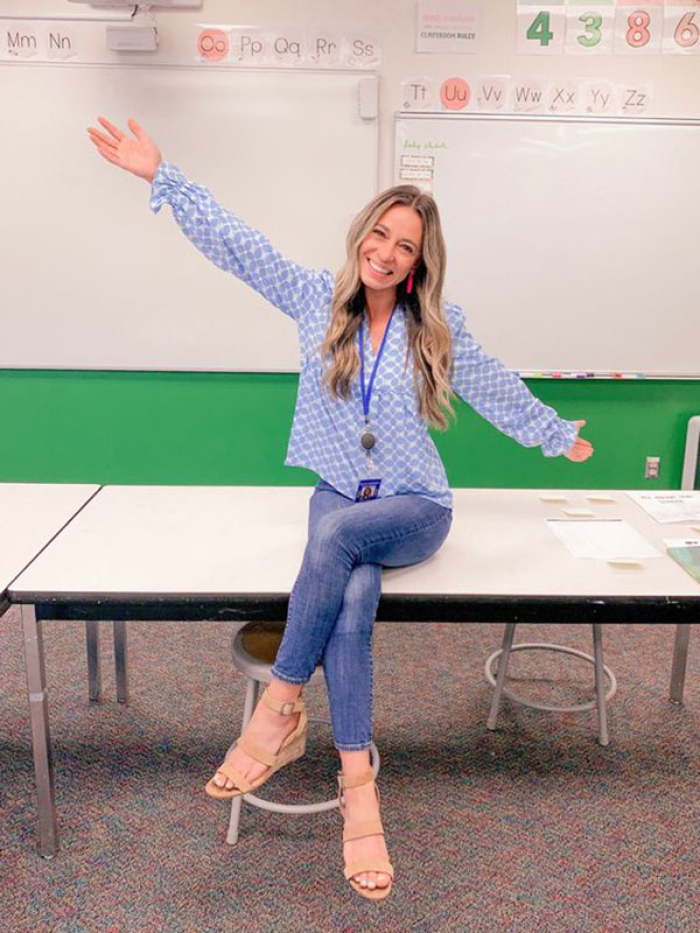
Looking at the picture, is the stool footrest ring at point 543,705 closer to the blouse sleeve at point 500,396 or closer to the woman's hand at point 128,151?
the blouse sleeve at point 500,396

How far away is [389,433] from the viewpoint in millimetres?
1887

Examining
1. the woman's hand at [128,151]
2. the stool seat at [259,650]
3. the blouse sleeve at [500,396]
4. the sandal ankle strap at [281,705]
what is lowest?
the sandal ankle strap at [281,705]

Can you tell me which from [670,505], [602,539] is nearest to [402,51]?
[670,505]

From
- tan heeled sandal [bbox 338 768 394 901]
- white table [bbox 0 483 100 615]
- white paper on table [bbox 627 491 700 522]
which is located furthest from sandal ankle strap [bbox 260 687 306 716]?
white paper on table [bbox 627 491 700 522]

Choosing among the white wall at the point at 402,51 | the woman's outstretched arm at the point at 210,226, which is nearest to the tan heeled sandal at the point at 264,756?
the woman's outstretched arm at the point at 210,226

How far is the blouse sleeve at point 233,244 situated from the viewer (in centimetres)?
192

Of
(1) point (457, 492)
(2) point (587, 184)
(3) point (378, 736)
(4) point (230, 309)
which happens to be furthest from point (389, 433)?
(2) point (587, 184)

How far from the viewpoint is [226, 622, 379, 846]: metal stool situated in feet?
5.52

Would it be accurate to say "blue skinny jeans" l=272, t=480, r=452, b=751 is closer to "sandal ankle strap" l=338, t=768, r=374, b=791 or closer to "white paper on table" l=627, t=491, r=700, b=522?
"sandal ankle strap" l=338, t=768, r=374, b=791

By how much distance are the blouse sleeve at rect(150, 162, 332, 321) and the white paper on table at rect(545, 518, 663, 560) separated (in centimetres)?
84

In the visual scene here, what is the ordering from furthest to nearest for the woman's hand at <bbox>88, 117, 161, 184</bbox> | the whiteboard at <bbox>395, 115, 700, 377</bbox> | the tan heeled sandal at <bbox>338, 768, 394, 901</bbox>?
the whiteboard at <bbox>395, 115, 700, 377</bbox> → the woman's hand at <bbox>88, 117, 161, 184</bbox> → the tan heeled sandal at <bbox>338, 768, 394, 901</bbox>

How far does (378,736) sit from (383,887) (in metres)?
0.80

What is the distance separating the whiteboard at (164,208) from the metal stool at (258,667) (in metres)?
1.82

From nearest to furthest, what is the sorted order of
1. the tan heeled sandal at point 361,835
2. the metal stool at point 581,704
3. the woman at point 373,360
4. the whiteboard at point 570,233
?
the tan heeled sandal at point 361,835 < the woman at point 373,360 < the metal stool at point 581,704 < the whiteboard at point 570,233
